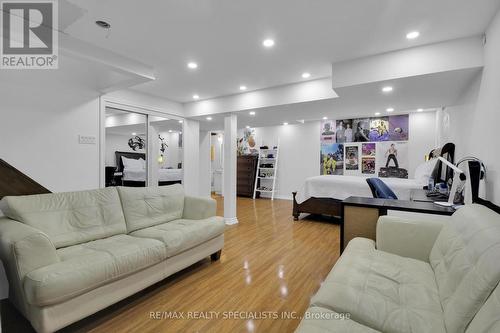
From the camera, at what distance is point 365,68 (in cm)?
278

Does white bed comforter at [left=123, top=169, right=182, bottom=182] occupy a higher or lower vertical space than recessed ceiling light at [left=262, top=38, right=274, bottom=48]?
lower

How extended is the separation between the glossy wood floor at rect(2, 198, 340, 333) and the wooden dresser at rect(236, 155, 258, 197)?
157 inches

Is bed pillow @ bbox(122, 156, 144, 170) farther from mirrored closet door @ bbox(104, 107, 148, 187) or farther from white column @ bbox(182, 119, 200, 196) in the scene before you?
white column @ bbox(182, 119, 200, 196)

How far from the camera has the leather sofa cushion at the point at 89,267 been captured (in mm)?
1486

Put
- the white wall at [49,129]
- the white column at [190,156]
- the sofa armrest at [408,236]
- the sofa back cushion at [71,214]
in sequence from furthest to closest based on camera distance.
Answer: the white column at [190,156]
the white wall at [49,129]
the sofa back cushion at [71,214]
the sofa armrest at [408,236]

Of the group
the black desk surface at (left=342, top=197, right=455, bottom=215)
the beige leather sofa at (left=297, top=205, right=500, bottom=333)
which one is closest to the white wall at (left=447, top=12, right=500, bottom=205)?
the black desk surface at (left=342, top=197, right=455, bottom=215)

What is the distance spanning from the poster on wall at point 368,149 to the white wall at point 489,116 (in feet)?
10.2

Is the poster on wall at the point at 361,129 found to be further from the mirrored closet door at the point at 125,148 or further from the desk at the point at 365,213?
the mirrored closet door at the point at 125,148

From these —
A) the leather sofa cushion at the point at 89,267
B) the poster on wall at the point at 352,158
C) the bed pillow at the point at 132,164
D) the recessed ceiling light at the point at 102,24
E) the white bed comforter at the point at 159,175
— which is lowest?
the leather sofa cushion at the point at 89,267

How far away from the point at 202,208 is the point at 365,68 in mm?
2622

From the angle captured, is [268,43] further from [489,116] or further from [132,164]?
[132,164]

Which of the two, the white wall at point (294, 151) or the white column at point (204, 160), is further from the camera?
the white column at point (204, 160)

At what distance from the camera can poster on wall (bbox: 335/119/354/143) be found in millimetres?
6176

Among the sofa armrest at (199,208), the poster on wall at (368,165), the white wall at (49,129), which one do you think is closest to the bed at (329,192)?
the poster on wall at (368,165)
